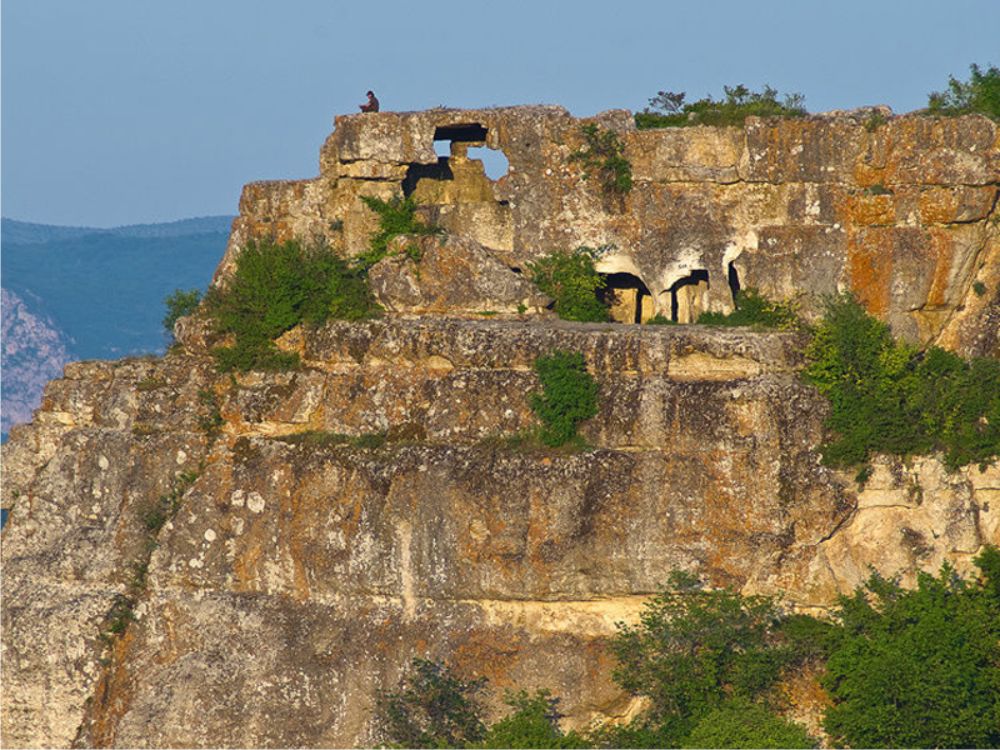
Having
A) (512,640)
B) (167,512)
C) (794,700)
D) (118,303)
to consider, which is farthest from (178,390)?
(118,303)

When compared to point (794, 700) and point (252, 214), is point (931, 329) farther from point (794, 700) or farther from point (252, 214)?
point (252, 214)

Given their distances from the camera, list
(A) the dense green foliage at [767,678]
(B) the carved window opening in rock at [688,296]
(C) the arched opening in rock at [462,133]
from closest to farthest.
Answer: (A) the dense green foliage at [767,678]
(B) the carved window opening in rock at [688,296]
(C) the arched opening in rock at [462,133]

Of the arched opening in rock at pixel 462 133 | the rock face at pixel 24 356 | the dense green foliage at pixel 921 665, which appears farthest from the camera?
the rock face at pixel 24 356

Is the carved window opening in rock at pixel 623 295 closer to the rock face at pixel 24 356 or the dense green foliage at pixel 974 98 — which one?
the dense green foliage at pixel 974 98

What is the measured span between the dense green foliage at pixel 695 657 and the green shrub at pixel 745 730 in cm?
67

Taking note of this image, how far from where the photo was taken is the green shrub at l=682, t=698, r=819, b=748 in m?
38.1

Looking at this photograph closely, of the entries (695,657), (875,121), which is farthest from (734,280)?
(695,657)

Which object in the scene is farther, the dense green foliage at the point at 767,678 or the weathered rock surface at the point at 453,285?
the weathered rock surface at the point at 453,285

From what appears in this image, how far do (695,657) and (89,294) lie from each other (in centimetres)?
14504

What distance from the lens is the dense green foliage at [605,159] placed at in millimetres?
45406

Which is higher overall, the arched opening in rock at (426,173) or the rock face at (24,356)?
the rock face at (24,356)

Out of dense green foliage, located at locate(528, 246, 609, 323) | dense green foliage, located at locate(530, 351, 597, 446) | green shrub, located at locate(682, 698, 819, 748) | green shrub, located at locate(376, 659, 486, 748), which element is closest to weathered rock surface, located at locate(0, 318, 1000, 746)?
dense green foliage, located at locate(530, 351, 597, 446)

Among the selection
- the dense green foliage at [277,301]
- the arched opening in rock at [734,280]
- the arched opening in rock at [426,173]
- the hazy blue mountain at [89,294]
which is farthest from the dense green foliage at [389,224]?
the hazy blue mountain at [89,294]

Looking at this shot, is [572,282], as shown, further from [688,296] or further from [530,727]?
[530,727]
